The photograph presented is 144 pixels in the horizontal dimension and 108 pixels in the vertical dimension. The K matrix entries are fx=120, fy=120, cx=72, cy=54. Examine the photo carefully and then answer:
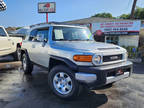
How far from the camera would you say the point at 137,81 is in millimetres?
4508

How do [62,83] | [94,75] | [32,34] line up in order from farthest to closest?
[32,34]
[62,83]
[94,75]

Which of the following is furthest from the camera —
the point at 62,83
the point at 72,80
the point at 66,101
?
the point at 62,83

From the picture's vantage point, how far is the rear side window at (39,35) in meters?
3.89

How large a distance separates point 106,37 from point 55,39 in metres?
9.40

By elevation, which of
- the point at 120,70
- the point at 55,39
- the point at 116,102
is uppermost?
the point at 55,39

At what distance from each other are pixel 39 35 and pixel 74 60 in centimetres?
201

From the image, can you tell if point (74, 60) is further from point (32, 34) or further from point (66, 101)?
point (32, 34)

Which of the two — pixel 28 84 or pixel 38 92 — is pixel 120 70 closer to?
→ pixel 38 92

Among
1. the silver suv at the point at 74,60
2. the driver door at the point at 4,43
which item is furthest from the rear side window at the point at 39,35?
the driver door at the point at 4,43

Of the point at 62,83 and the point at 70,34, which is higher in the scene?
the point at 70,34

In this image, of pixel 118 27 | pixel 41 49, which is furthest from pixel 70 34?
pixel 118 27

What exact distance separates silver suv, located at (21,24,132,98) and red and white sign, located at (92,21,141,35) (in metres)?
8.01

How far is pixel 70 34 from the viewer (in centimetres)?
388

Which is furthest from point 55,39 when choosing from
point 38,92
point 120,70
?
point 120,70
